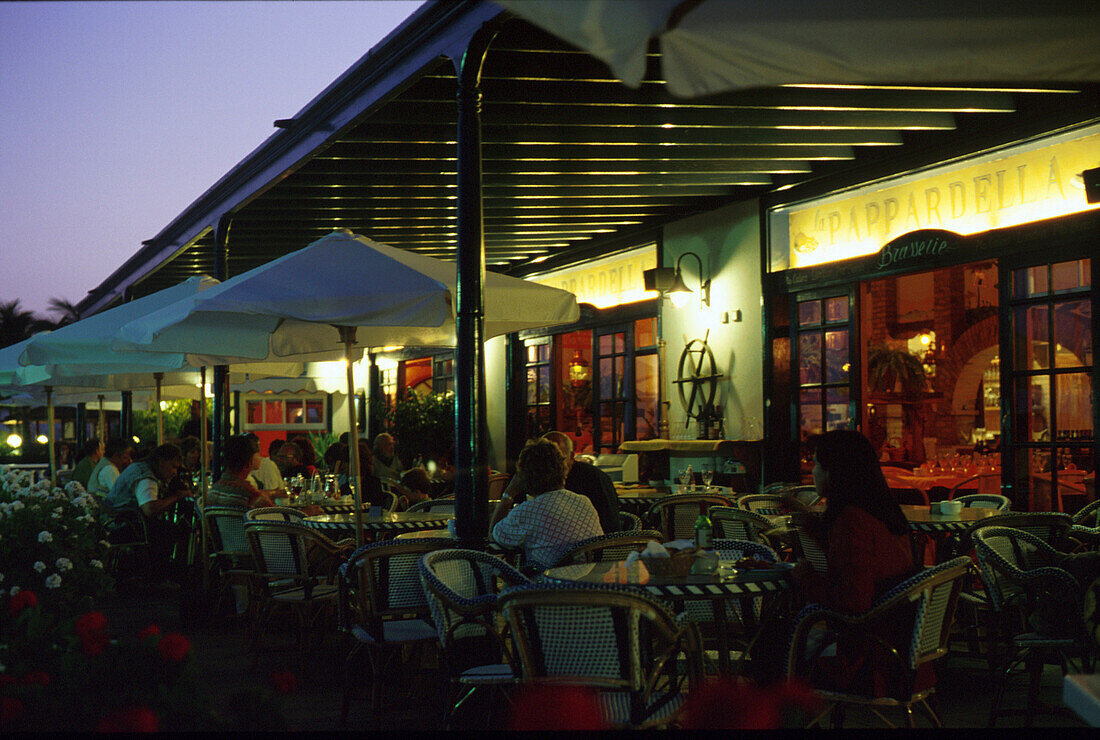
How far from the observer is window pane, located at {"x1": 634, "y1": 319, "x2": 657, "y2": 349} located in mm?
11281

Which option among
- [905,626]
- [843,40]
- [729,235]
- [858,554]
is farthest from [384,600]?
[729,235]

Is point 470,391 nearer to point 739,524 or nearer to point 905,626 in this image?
point 739,524

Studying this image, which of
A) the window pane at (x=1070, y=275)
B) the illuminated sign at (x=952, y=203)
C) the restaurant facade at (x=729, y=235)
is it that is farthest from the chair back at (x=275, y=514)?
the window pane at (x=1070, y=275)

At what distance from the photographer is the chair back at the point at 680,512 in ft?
22.0

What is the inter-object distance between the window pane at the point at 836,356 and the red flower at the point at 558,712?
7969 mm

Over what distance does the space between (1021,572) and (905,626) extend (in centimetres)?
127

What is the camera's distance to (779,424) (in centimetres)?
909

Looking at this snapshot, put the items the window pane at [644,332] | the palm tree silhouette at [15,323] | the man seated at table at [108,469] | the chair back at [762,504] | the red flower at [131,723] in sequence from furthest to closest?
1. the palm tree silhouette at [15,323]
2. the window pane at [644,332]
3. the man seated at table at [108,469]
4. the chair back at [762,504]
5. the red flower at [131,723]

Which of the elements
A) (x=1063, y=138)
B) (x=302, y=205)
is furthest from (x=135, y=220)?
(x=1063, y=138)

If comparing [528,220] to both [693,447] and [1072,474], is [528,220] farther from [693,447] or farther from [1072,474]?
[1072,474]

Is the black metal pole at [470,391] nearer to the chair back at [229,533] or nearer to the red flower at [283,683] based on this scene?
the chair back at [229,533]

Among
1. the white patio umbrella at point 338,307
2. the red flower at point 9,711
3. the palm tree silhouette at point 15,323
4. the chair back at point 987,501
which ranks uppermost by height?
the palm tree silhouette at point 15,323

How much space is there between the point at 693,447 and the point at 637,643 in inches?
256

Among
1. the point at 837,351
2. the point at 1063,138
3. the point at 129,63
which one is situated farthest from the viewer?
the point at 837,351
